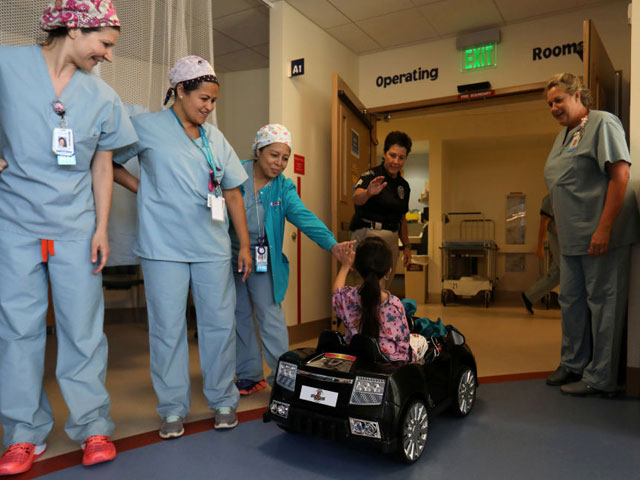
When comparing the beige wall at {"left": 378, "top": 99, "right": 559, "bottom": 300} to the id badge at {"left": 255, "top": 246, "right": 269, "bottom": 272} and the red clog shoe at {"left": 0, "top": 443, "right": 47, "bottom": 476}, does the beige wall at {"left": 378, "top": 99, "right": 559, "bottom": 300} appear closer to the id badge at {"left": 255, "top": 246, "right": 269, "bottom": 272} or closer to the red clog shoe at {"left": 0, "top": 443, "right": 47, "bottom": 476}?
the id badge at {"left": 255, "top": 246, "right": 269, "bottom": 272}

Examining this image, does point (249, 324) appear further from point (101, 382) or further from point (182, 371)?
point (101, 382)

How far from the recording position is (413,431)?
1677 mm

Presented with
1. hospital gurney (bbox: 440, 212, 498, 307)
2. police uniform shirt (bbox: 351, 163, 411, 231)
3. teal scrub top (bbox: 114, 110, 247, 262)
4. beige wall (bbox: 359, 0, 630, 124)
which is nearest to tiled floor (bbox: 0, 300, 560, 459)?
hospital gurney (bbox: 440, 212, 498, 307)

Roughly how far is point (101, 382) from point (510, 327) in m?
3.83

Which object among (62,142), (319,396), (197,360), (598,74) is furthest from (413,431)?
(598,74)

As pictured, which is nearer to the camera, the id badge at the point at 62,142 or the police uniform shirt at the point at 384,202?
the id badge at the point at 62,142

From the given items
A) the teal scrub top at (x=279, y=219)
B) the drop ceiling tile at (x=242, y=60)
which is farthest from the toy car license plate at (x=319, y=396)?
the drop ceiling tile at (x=242, y=60)

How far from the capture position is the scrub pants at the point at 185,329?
1.92 meters

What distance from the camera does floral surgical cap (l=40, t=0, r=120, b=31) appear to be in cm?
154

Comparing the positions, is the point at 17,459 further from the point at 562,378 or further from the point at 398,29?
the point at 398,29

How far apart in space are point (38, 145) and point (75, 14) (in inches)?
17.4

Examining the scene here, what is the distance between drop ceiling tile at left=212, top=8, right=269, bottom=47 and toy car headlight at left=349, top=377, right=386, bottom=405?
128 inches

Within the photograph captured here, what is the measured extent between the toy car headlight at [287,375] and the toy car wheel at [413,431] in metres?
0.41

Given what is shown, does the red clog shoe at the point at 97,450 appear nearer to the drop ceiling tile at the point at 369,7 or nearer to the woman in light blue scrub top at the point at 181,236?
the woman in light blue scrub top at the point at 181,236
